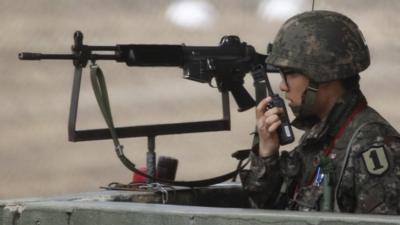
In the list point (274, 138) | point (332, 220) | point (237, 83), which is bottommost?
point (332, 220)

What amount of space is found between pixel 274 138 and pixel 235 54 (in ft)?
3.31

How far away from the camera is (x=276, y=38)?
4832mm

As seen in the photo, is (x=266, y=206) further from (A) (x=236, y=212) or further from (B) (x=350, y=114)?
(A) (x=236, y=212)

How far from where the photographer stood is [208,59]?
17.8ft

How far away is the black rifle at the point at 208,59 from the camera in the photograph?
208 inches

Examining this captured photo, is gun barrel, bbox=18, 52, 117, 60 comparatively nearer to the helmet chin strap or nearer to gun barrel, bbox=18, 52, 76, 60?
gun barrel, bbox=18, 52, 76, 60

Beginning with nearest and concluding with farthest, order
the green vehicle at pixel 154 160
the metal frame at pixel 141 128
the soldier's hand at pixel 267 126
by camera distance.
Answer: the green vehicle at pixel 154 160
the soldier's hand at pixel 267 126
the metal frame at pixel 141 128

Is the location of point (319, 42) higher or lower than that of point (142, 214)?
higher

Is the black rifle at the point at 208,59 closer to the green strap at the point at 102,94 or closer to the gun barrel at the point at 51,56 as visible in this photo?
the gun barrel at the point at 51,56

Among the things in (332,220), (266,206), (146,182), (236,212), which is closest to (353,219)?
(332,220)

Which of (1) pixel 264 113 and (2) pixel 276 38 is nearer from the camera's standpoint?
(1) pixel 264 113

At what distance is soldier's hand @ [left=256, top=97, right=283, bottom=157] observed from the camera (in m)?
4.48

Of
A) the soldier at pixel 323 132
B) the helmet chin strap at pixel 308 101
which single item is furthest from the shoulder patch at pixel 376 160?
the helmet chin strap at pixel 308 101

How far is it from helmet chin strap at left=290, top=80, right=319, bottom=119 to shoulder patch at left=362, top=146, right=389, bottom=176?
0.40 metres
